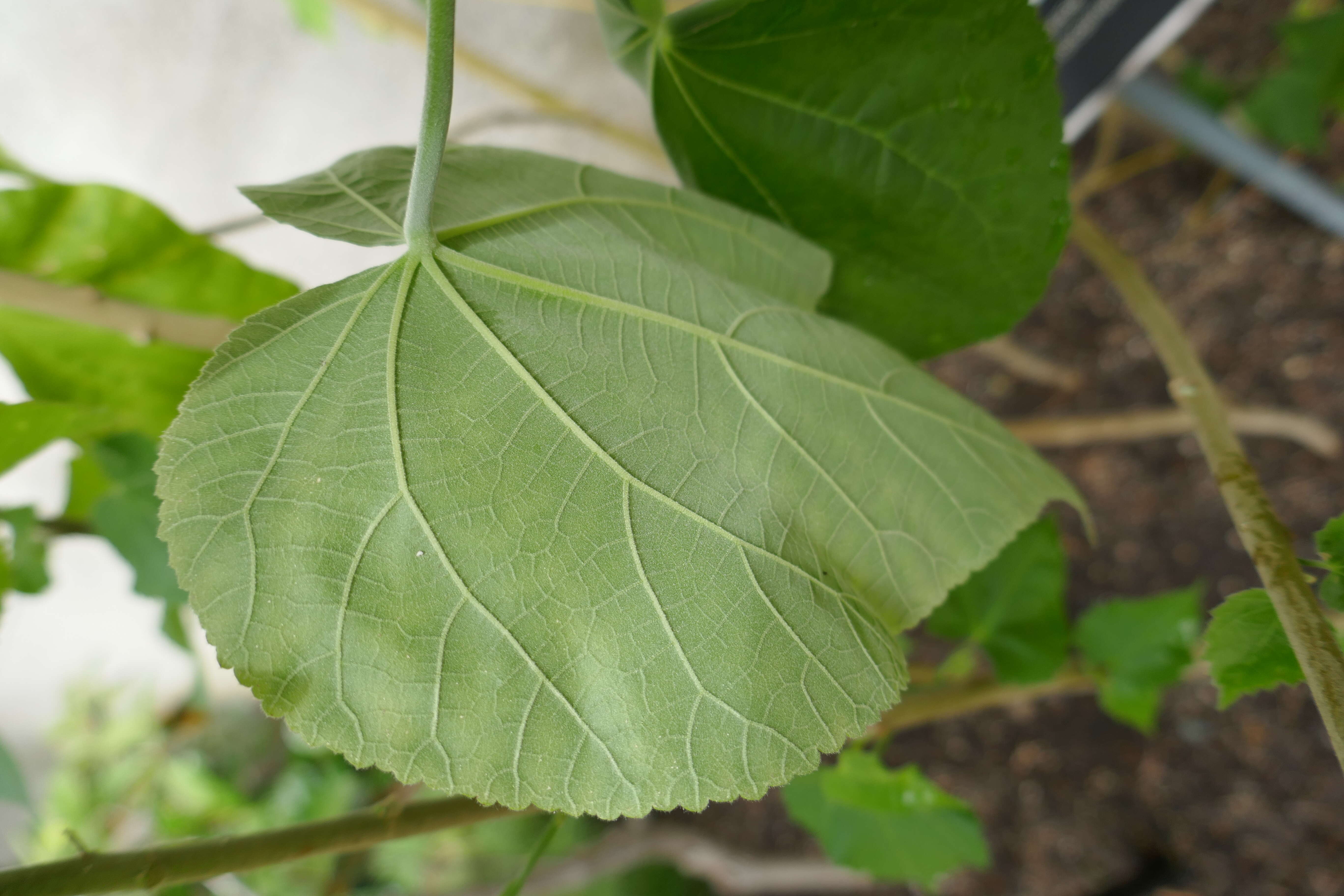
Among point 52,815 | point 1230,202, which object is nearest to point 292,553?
point 1230,202

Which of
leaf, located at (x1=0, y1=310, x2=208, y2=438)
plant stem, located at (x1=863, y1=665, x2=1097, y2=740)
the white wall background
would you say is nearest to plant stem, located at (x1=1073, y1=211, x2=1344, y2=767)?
plant stem, located at (x1=863, y1=665, x2=1097, y2=740)

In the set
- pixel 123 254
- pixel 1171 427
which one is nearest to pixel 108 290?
pixel 123 254

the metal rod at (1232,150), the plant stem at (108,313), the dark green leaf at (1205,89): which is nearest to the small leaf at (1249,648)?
the plant stem at (108,313)

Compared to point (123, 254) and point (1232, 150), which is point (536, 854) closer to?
point (123, 254)

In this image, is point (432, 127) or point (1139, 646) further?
point (1139, 646)

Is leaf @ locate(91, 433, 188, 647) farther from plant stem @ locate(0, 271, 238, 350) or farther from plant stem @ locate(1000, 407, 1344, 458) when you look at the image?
plant stem @ locate(1000, 407, 1344, 458)

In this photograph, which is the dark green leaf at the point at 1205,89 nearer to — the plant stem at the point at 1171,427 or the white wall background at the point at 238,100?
the plant stem at the point at 1171,427

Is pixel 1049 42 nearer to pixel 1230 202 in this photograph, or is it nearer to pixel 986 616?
pixel 986 616

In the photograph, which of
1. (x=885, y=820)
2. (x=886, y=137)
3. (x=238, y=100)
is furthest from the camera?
(x=238, y=100)
